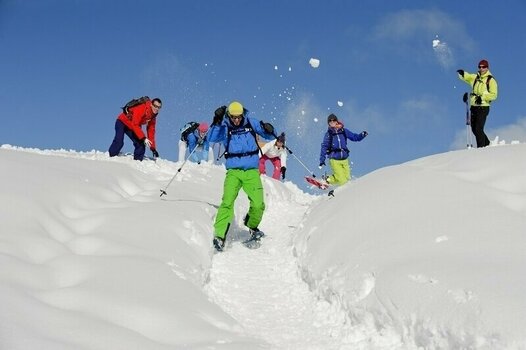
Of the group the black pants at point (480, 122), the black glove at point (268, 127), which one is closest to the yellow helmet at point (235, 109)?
the black glove at point (268, 127)

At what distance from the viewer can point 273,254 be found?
8.88 metres

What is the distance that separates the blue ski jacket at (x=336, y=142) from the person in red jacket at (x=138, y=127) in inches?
201

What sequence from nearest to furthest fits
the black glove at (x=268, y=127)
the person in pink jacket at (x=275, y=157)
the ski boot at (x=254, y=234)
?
the black glove at (x=268, y=127) < the ski boot at (x=254, y=234) < the person in pink jacket at (x=275, y=157)

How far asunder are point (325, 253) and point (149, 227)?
256 centimetres

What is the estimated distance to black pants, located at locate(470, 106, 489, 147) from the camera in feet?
38.3

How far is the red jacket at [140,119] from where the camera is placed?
47.6 feet

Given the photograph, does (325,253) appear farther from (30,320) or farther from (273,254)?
(30,320)

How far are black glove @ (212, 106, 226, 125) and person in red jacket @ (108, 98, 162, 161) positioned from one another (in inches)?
242

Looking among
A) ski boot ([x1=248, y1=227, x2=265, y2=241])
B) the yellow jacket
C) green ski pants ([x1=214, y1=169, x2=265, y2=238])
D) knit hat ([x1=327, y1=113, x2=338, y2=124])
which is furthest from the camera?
knit hat ([x1=327, y1=113, x2=338, y2=124])

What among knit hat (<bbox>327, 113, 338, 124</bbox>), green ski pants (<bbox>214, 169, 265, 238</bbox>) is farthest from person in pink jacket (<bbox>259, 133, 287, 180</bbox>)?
green ski pants (<bbox>214, 169, 265, 238</bbox>)

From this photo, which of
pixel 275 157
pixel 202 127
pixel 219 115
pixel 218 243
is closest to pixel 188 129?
pixel 202 127

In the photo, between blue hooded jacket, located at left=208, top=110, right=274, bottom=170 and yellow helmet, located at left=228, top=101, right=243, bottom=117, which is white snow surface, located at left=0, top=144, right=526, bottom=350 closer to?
blue hooded jacket, located at left=208, top=110, right=274, bottom=170

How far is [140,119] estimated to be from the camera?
48.5 ft

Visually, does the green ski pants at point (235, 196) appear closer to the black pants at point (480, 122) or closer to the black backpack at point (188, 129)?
the black pants at point (480, 122)
